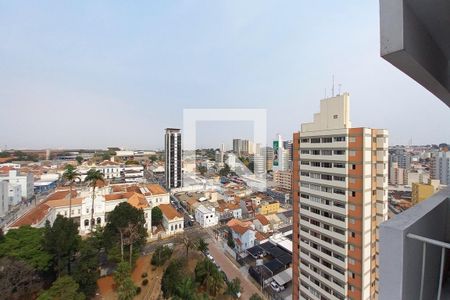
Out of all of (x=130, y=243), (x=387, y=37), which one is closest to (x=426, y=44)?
(x=387, y=37)

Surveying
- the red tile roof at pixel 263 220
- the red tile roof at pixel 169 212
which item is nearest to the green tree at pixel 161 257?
the red tile roof at pixel 169 212

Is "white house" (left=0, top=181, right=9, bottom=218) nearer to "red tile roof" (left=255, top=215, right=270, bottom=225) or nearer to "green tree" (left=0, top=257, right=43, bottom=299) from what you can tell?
"green tree" (left=0, top=257, right=43, bottom=299)

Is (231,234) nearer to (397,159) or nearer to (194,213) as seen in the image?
(194,213)

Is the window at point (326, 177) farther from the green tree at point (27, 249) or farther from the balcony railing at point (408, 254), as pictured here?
the green tree at point (27, 249)

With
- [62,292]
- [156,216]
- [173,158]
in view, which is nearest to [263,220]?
[156,216]

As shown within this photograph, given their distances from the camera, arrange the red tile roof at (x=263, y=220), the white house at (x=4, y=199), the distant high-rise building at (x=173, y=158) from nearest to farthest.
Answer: the red tile roof at (x=263, y=220) → the white house at (x=4, y=199) → the distant high-rise building at (x=173, y=158)

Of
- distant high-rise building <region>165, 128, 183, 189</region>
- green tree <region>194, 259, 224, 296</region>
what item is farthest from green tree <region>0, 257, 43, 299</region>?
distant high-rise building <region>165, 128, 183, 189</region>
